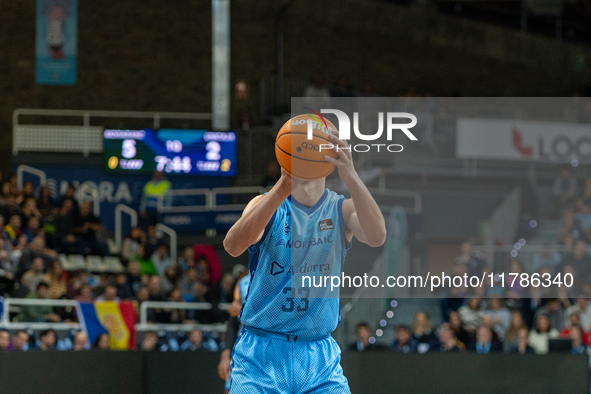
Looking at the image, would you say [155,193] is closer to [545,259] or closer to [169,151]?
[169,151]

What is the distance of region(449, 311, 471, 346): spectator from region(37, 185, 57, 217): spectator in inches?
325

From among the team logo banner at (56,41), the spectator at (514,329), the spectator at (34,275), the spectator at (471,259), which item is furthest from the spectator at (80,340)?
the team logo banner at (56,41)

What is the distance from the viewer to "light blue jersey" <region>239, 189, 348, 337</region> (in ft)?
12.2

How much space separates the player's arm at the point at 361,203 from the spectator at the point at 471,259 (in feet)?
4.67

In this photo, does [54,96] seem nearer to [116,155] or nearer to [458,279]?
[116,155]

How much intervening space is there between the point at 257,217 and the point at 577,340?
7109 mm

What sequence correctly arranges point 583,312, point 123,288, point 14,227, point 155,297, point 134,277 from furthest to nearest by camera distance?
point 14,227 < point 134,277 < point 123,288 < point 155,297 < point 583,312

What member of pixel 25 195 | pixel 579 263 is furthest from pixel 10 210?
pixel 579 263

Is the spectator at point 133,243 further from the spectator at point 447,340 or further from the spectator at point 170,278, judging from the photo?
the spectator at point 447,340

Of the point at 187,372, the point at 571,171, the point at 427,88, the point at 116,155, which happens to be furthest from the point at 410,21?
the point at 571,171

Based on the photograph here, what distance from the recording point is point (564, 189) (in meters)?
5.43

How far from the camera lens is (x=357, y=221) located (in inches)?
146

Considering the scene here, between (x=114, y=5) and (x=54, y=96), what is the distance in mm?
2928

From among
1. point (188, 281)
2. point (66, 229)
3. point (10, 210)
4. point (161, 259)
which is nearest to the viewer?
point (188, 281)
